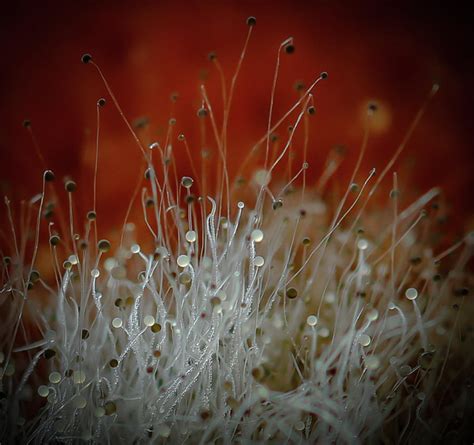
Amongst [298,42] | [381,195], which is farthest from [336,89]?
[381,195]

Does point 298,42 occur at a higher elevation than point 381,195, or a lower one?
higher

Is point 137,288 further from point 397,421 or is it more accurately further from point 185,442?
point 397,421

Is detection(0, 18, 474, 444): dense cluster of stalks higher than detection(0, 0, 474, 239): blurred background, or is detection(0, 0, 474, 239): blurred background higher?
detection(0, 0, 474, 239): blurred background

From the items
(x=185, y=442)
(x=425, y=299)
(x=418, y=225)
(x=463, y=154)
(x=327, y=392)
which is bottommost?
(x=185, y=442)

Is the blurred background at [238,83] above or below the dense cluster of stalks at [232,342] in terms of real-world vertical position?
above

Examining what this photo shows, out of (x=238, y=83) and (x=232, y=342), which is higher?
(x=238, y=83)

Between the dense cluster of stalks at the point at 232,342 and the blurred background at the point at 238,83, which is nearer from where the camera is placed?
the dense cluster of stalks at the point at 232,342

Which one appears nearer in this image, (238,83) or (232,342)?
(232,342)

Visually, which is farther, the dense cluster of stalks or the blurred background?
the blurred background
